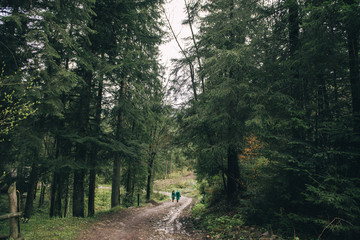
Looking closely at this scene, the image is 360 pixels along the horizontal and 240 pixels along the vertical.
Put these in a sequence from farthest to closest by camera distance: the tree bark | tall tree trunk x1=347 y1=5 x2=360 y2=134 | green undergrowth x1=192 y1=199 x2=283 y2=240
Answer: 1. green undergrowth x1=192 y1=199 x2=283 y2=240
2. the tree bark
3. tall tree trunk x1=347 y1=5 x2=360 y2=134

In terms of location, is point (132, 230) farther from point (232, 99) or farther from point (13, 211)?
point (232, 99)

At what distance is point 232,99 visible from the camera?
8.09 metres

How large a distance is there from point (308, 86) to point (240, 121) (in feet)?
9.36

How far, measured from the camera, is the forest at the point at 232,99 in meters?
4.76

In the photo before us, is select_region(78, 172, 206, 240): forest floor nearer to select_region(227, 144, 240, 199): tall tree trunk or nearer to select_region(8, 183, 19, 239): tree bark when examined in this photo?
select_region(8, 183, 19, 239): tree bark

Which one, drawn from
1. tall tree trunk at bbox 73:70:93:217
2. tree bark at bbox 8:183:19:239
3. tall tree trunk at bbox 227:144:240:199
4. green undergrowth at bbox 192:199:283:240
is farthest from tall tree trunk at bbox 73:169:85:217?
tall tree trunk at bbox 227:144:240:199

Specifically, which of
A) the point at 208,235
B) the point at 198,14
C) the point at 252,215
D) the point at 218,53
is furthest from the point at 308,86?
the point at 198,14

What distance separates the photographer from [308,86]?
604 centimetres

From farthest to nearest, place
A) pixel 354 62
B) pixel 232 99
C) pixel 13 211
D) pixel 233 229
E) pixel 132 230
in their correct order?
pixel 132 230, pixel 232 99, pixel 233 229, pixel 13 211, pixel 354 62

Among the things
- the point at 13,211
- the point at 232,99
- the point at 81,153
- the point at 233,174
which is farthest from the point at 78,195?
the point at 232,99

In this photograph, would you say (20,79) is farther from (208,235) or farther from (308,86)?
(308,86)

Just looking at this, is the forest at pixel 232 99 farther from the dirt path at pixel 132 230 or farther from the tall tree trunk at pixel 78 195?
the dirt path at pixel 132 230

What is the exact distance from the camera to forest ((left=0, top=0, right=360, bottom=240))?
15.6 ft

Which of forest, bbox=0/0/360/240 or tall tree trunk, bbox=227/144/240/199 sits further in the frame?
tall tree trunk, bbox=227/144/240/199
